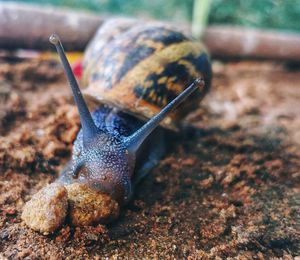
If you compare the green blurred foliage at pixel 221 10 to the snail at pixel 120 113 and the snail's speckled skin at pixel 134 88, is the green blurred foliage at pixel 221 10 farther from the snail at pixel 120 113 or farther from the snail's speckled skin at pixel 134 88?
the snail's speckled skin at pixel 134 88

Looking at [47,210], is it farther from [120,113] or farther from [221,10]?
[221,10]

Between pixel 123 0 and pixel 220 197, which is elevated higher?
pixel 123 0

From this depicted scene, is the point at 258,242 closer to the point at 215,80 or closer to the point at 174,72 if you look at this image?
the point at 174,72

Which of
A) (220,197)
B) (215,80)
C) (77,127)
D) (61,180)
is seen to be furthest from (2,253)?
(215,80)

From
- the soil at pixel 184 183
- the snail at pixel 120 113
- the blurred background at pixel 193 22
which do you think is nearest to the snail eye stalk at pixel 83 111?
the snail at pixel 120 113

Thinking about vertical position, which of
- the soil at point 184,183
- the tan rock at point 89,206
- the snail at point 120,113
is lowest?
the soil at point 184,183

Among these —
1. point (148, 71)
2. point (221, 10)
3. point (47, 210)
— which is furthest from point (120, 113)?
point (221, 10)

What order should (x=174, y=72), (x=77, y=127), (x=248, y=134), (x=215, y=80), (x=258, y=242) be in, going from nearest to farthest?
(x=258, y=242) → (x=174, y=72) → (x=77, y=127) → (x=248, y=134) → (x=215, y=80)
